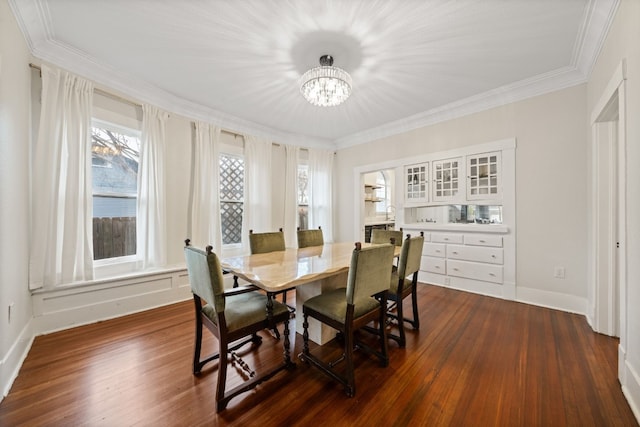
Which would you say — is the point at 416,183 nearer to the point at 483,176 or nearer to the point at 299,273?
the point at 483,176

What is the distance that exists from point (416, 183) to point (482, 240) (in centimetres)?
130

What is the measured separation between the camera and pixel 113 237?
2.84 meters

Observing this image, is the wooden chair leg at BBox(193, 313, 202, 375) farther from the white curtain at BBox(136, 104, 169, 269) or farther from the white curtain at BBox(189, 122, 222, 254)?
the white curtain at BBox(189, 122, 222, 254)

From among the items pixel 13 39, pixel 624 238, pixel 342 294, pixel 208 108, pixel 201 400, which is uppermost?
pixel 208 108

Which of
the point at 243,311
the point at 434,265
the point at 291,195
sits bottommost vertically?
the point at 434,265

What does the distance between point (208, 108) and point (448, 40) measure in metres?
3.09

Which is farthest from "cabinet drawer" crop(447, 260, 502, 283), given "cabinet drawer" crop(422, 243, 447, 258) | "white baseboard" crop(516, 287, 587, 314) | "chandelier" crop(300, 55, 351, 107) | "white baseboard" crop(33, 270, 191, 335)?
"white baseboard" crop(33, 270, 191, 335)

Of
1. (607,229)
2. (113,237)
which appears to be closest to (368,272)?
(607,229)

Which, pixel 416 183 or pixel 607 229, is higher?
pixel 416 183

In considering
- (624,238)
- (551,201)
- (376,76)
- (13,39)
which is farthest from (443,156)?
(13,39)

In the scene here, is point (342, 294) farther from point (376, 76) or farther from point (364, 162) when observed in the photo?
point (364, 162)

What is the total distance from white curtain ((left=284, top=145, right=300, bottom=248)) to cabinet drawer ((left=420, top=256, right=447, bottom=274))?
2274mm

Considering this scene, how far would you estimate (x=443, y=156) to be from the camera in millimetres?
3736

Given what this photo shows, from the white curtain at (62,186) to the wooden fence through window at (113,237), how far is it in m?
0.27
